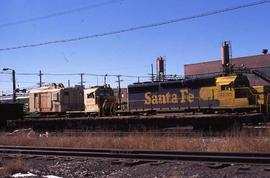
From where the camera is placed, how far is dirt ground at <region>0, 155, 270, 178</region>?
9.24 metres

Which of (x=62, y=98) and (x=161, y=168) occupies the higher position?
(x=62, y=98)

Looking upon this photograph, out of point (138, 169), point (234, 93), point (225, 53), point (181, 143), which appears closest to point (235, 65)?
point (225, 53)

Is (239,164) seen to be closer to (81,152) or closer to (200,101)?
(81,152)

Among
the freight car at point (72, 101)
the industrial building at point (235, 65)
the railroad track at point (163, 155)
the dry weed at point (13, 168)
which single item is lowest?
the dry weed at point (13, 168)

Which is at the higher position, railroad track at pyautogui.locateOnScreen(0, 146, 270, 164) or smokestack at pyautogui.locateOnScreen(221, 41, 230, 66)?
smokestack at pyautogui.locateOnScreen(221, 41, 230, 66)

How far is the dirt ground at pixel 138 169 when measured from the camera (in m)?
9.24

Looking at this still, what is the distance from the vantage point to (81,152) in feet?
45.4

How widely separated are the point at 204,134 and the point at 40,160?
9.78 metres

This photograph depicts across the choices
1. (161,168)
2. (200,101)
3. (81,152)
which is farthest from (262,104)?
(161,168)

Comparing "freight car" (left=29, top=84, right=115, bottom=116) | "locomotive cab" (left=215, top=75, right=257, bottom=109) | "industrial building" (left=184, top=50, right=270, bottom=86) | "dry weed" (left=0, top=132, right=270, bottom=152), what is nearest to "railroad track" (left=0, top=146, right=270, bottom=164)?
"dry weed" (left=0, top=132, right=270, bottom=152)

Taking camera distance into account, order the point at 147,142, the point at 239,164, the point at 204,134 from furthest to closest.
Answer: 1. the point at 204,134
2. the point at 147,142
3. the point at 239,164

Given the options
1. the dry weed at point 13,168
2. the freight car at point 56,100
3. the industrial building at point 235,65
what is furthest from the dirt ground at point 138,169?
the industrial building at point 235,65

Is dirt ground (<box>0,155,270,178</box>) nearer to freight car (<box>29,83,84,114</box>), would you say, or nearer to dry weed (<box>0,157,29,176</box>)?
dry weed (<box>0,157,29,176</box>)

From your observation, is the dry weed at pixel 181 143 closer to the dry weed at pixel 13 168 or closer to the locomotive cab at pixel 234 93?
the dry weed at pixel 13 168
